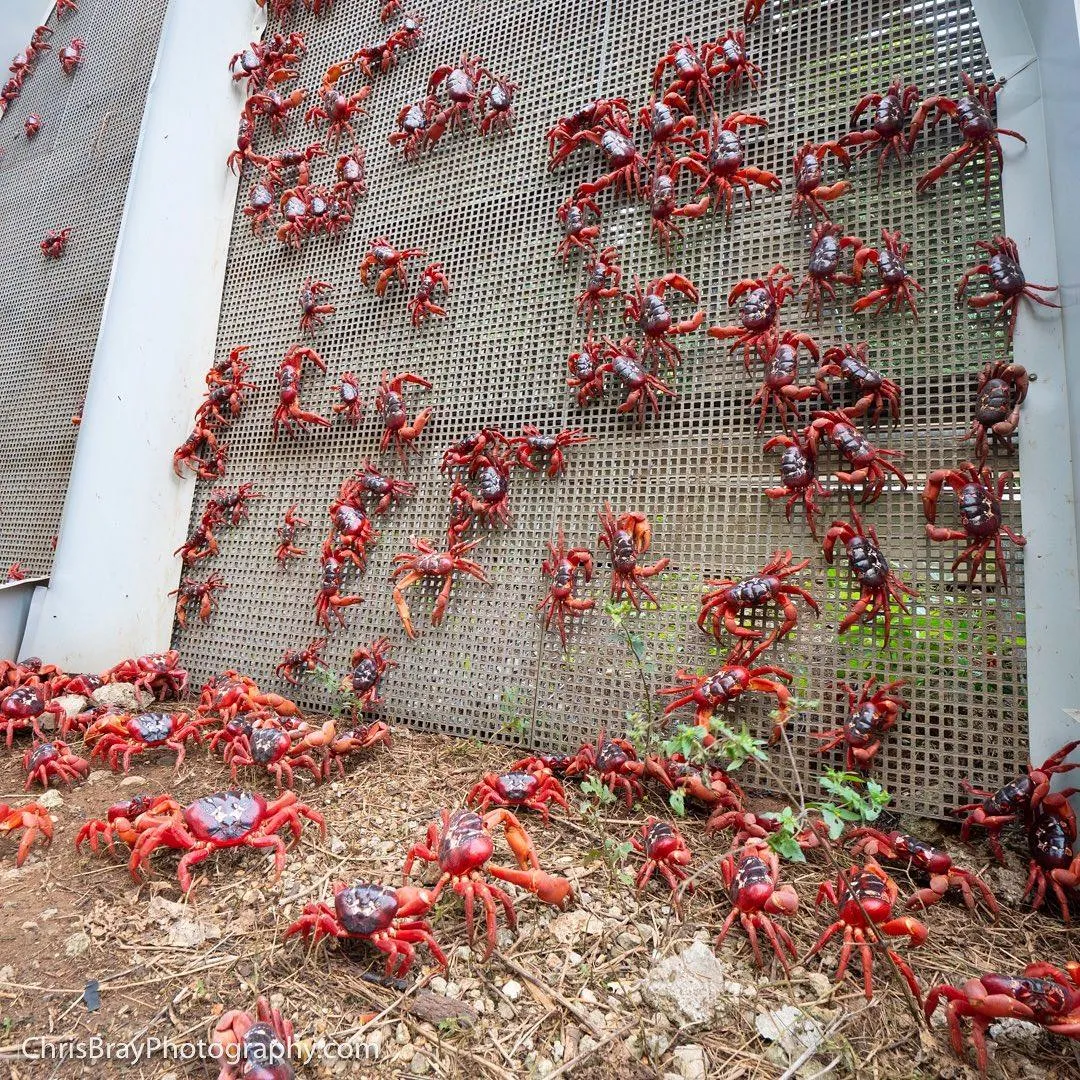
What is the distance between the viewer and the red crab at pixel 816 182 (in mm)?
2625

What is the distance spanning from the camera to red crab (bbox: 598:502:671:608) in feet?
8.87

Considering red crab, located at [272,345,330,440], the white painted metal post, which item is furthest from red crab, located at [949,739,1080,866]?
the white painted metal post

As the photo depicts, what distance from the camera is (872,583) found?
2254 mm

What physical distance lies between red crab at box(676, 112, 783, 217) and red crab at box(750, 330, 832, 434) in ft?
2.49

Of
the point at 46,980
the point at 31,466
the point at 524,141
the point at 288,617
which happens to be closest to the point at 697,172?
the point at 524,141

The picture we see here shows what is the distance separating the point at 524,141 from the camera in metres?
3.52

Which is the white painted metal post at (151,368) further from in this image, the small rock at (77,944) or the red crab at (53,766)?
the small rock at (77,944)

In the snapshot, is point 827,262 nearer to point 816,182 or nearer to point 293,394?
point 816,182

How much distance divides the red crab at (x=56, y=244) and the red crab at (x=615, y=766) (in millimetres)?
6155

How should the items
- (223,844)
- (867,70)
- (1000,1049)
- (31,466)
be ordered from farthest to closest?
1. (31,466)
2. (867,70)
3. (223,844)
4. (1000,1049)

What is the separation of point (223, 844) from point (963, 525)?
275cm

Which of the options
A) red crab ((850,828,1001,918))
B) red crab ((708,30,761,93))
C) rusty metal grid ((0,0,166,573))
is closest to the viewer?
red crab ((850,828,1001,918))

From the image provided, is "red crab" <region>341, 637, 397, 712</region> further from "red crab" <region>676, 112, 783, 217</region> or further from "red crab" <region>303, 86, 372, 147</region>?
"red crab" <region>303, 86, 372, 147</region>

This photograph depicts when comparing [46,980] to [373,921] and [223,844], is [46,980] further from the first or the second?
[373,921]
